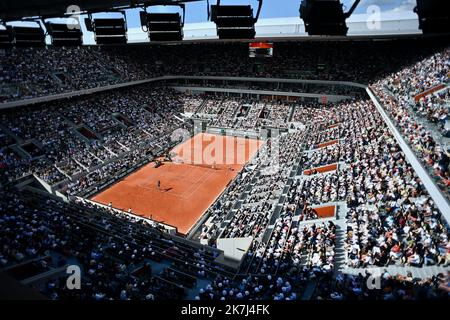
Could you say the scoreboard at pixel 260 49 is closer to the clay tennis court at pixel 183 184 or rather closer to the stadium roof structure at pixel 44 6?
the clay tennis court at pixel 183 184

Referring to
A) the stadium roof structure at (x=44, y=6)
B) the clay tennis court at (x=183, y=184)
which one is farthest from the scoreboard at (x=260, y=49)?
the stadium roof structure at (x=44, y=6)

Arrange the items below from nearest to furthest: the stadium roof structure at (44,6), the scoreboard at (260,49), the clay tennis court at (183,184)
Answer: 1. the stadium roof structure at (44,6)
2. the clay tennis court at (183,184)
3. the scoreboard at (260,49)

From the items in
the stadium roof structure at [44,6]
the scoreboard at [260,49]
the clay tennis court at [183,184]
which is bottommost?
the clay tennis court at [183,184]

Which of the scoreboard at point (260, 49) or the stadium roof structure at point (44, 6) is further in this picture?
the scoreboard at point (260, 49)

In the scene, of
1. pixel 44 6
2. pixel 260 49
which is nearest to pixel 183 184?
pixel 44 6

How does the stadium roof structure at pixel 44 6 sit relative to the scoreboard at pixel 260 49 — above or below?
below

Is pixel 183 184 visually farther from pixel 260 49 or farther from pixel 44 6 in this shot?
pixel 260 49

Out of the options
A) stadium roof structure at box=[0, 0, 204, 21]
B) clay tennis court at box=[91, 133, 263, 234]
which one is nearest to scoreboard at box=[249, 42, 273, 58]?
clay tennis court at box=[91, 133, 263, 234]
